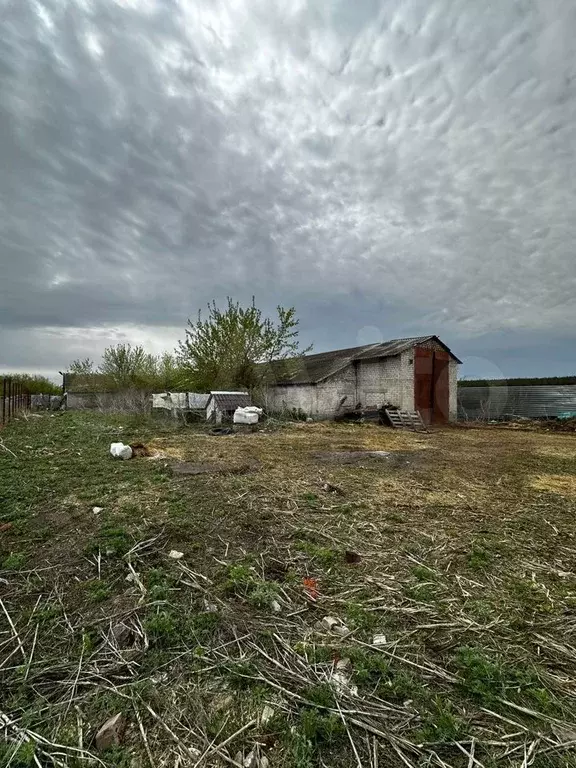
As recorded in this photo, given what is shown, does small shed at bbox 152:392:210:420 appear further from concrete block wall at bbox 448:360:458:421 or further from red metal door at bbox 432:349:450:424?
concrete block wall at bbox 448:360:458:421

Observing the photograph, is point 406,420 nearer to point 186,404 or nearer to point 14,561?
point 186,404

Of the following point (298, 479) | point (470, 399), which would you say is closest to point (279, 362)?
point (470, 399)

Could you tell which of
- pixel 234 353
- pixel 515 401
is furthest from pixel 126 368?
pixel 515 401

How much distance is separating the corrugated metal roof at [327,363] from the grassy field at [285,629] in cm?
1382

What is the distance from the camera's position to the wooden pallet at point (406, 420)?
1656cm

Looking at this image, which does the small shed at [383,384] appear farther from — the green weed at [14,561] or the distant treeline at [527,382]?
the green weed at [14,561]

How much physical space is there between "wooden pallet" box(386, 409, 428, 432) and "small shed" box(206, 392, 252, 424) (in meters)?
6.57

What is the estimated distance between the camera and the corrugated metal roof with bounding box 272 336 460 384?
18.6m

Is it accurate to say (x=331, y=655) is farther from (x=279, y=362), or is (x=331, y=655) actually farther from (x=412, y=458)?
(x=279, y=362)

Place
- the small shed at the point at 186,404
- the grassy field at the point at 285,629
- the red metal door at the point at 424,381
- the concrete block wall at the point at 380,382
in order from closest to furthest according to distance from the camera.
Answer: the grassy field at the point at 285,629 < the small shed at the point at 186,404 < the concrete block wall at the point at 380,382 < the red metal door at the point at 424,381

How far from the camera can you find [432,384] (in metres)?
19.4

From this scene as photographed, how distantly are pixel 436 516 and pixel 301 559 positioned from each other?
201 centimetres

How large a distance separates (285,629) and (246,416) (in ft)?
43.7

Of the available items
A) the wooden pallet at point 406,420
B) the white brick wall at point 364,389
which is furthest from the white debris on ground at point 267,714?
the white brick wall at point 364,389
